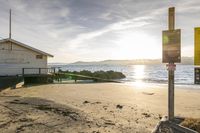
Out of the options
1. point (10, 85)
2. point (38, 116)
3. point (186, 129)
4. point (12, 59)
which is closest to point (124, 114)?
point (38, 116)

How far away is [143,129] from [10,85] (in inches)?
783

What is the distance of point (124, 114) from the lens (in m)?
10.8

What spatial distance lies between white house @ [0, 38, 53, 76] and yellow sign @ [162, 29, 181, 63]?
22.3 metres

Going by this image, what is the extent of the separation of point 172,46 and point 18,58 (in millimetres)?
23238

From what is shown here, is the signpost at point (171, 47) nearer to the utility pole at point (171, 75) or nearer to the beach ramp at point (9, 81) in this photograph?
the utility pole at point (171, 75)

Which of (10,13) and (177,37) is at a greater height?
(10,13)

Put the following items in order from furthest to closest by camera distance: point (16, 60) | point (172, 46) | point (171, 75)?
point (16, 60)
point (171, 75)
point (172, 46)

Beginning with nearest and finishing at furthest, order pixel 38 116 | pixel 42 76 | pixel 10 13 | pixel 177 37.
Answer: pixel 177 37 < pixel 38 116 < pixel 42 76 < pixel 10 13

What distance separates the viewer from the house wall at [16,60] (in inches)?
1019

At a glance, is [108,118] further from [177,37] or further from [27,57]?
[27,57]

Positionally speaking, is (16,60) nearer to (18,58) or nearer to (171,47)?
(18,58)

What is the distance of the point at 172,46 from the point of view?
23.4ft

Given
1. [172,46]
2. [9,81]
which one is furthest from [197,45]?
[9,81]

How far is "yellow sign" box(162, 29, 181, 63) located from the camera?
709 centimetres
